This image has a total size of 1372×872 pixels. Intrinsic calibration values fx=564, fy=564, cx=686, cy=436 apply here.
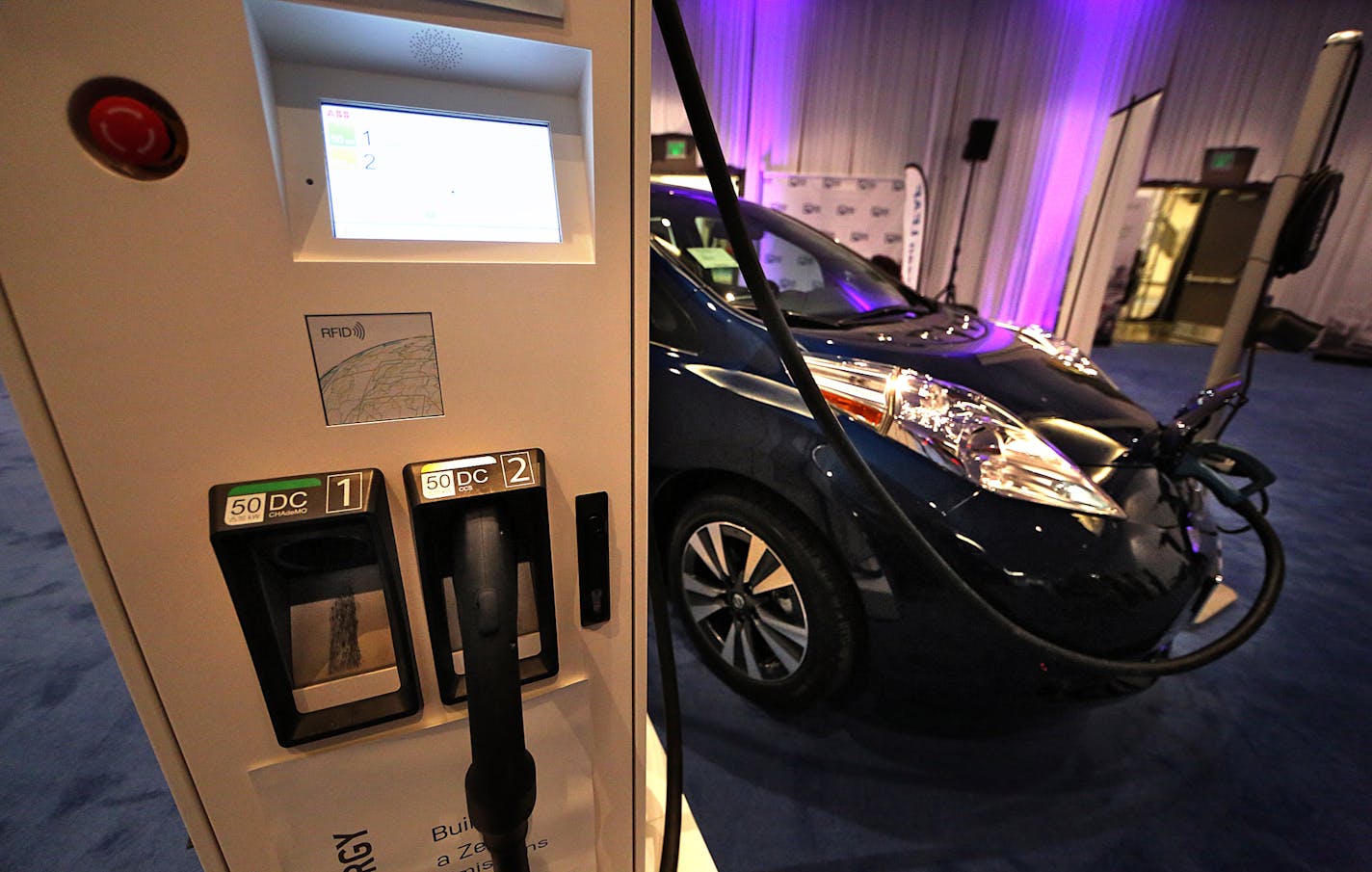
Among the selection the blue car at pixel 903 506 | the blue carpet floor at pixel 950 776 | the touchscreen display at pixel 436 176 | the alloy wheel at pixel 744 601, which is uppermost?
the touchscreen display at pixel 436 176

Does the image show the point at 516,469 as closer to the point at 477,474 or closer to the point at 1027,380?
the point at 477,474

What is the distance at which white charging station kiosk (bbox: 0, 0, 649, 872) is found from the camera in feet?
1.42

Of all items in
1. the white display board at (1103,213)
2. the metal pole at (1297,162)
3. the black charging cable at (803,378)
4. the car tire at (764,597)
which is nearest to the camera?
the black charging cable at (803,378)

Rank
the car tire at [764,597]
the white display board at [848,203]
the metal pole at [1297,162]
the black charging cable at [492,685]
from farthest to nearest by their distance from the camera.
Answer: the white display board at [848,203]
the metal pole at [1297,162]
the car tire at [764,597]
the black charging cable at [492,685]

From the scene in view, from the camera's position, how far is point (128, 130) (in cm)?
42

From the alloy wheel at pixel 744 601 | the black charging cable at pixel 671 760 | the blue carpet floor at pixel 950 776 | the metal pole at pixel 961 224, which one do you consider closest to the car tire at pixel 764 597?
the alloy wheel at pixel 744 601

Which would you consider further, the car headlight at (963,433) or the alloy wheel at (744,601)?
the alloy wheel at (744,601)

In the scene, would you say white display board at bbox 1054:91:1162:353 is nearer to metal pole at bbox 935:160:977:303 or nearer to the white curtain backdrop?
metal pole at bbox 935:160:977:303

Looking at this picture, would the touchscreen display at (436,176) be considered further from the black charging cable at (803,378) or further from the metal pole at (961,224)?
the metal pole at (961,224)

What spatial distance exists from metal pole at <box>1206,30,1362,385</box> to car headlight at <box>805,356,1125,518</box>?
1.67 m

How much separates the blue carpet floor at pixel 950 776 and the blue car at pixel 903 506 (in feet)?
0.66

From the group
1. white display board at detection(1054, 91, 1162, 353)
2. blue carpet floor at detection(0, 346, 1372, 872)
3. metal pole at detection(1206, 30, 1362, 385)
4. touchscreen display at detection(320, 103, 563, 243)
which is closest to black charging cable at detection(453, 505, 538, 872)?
touchscreen display at detection(320, 103, 563, 243)

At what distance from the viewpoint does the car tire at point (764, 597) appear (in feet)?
4.36

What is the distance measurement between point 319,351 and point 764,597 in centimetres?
118
